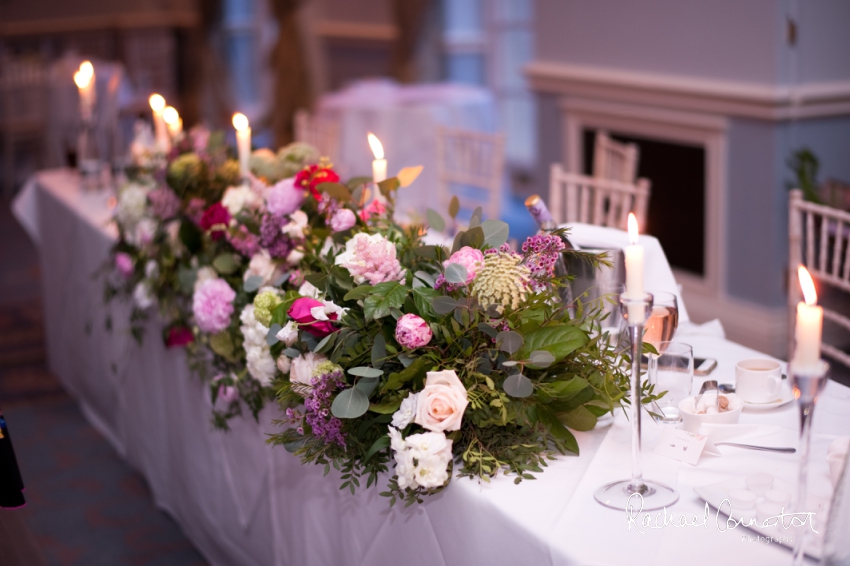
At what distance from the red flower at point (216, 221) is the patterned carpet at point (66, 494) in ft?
2.30

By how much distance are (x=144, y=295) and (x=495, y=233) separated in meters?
1.22

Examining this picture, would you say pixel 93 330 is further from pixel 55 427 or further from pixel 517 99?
pixel 517 99

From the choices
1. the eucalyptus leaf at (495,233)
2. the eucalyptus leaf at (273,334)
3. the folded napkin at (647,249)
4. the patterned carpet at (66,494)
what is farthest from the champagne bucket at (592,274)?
the patterned carpet at (66,494)

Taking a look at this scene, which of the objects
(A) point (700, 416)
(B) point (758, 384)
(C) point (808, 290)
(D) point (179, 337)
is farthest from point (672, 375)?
(D) point (179, 337)

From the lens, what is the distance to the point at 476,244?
4.85ft

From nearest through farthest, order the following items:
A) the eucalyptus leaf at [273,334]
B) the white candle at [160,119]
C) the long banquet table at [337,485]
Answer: the long banquet table at [337,485] < the eucalyptus leaf at [273,334] < the white candle at [160,119]

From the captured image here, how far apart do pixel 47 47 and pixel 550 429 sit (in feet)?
31.8

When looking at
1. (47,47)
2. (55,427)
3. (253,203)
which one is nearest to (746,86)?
(253,203)

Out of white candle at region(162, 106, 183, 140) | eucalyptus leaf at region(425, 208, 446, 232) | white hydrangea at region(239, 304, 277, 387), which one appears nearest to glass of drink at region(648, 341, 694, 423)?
eucalyptus leaf at region(425, 208, 446, 232)

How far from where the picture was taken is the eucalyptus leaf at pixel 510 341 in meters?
1.29

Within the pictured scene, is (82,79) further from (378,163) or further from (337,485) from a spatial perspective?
(337,485)

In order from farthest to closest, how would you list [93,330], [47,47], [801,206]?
[47,47] < [93,330] < [801,206]

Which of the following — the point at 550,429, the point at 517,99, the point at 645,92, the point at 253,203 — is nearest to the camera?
the point at 550,429

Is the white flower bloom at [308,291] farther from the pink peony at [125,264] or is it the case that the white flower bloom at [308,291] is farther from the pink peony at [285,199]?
the pink peony at [125,264]
